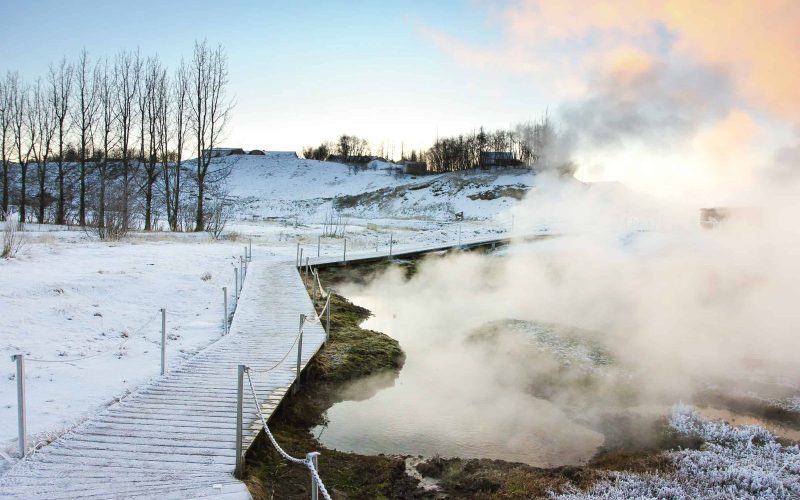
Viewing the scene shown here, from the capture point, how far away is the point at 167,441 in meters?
5.14

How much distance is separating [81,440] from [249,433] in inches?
61.8

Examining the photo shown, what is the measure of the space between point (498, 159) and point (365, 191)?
65.6ft

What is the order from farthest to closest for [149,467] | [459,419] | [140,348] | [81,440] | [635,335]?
[635,335], [140,348], [459,419], [81,440], [149,467]

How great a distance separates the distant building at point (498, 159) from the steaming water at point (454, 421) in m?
64.5

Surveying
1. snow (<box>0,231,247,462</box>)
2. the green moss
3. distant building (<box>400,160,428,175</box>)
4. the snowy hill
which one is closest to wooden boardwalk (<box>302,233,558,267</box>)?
snow (<box>0,231,247,462</box>)

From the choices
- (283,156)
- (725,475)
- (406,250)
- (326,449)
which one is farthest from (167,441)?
(283,156)

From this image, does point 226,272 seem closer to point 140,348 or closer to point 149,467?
point 140,348

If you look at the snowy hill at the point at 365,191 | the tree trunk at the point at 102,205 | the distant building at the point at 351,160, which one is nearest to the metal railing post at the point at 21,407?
the tree trunk at the point at 102,205

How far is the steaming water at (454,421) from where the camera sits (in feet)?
20.6

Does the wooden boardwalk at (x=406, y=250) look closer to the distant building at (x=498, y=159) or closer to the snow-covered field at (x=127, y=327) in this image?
the snow-covered field at (x=127, y=327)

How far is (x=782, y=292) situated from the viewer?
13602mm

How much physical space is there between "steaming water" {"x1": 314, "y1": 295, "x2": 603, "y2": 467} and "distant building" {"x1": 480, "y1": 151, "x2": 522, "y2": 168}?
64.5m

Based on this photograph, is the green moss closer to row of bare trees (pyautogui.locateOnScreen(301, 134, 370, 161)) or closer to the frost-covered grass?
the frost-covered grass

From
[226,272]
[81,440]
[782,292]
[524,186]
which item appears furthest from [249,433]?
[524,186]
